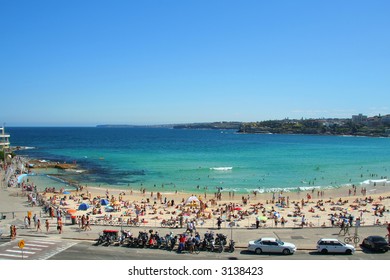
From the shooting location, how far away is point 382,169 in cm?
6219

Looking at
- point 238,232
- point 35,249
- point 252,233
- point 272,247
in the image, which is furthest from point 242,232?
point 35,249

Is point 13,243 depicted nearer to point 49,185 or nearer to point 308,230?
point 308,230

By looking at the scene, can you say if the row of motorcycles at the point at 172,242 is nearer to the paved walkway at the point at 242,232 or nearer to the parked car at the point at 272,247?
the paved walkway at the point at 242,232

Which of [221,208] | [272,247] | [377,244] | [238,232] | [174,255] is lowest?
[221,208]

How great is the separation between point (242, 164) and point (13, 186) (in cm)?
4059

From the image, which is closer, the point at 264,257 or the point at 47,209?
the point at 264,257

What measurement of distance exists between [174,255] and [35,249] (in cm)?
631

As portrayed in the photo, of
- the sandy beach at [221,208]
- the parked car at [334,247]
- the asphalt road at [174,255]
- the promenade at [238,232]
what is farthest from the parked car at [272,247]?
the sandy beach at [221,208]

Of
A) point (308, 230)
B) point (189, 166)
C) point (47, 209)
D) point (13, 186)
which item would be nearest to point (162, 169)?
point (189, 166)

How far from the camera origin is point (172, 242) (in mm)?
17391

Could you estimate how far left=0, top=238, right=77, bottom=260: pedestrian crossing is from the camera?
15.6 metres

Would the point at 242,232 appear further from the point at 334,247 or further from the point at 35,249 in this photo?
the point at 35,249

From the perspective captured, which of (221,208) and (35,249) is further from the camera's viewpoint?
(221,208)

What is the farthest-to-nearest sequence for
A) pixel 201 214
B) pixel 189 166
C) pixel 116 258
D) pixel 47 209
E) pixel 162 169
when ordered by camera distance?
pixel 189 166 → pixel 162 169 → pixel 201 214 → pixel 47 209 → pixel 116 258
